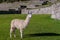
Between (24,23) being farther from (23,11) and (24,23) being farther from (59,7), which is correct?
(23,11)

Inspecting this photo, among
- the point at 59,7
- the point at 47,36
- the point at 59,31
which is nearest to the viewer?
the point at 47,36

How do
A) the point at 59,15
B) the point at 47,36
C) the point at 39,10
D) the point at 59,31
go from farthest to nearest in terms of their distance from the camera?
the point at 39,10
the point at 59,15
the point at 59,31
the point at 47,36

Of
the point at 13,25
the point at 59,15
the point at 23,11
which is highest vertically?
the point at 13,25

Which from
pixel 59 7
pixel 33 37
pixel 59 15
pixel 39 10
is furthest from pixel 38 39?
pixel 39 10

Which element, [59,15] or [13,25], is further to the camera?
[59,15]

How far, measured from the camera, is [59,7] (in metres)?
34.0

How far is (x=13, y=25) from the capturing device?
13.9 m

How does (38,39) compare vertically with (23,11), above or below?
above

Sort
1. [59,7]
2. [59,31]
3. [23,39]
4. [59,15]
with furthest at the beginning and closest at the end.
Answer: [59,7] → [59,15] → [59,31] → [23,39]

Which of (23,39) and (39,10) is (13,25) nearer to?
(23,39)

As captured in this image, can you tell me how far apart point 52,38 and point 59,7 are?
2027cm

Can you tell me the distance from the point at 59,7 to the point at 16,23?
2075 centimetres

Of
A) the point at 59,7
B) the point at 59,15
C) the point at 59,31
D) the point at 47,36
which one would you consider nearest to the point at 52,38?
the point at 47,36

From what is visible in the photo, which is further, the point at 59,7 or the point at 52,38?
the point at 59,7
